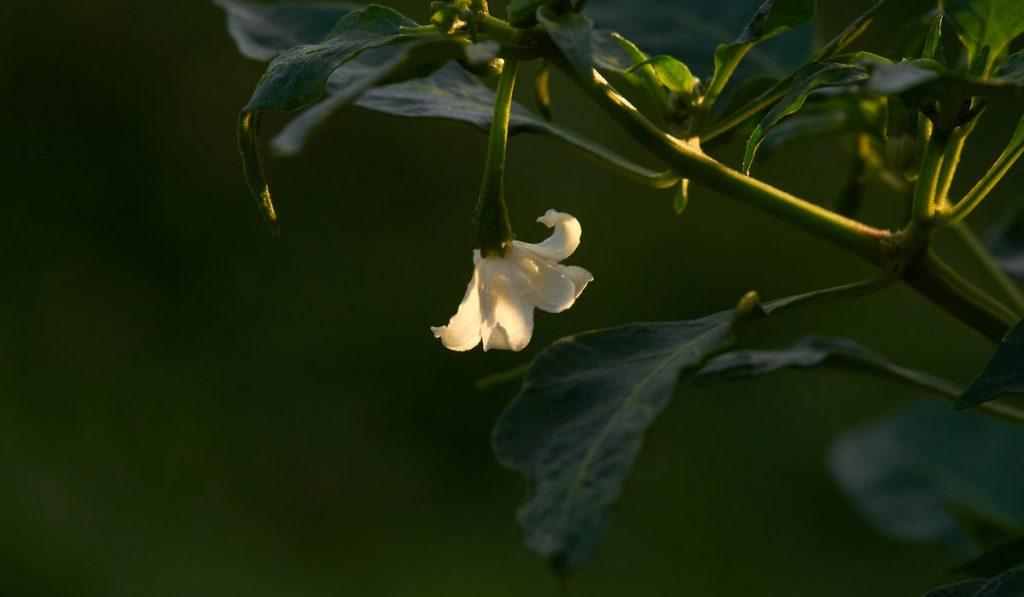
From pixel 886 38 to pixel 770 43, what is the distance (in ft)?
4.47

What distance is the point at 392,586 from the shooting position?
1924 mm

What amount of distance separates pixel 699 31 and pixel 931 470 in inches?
18.9

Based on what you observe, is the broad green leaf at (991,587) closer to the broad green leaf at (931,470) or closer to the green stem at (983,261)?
the green stem at (983,261)

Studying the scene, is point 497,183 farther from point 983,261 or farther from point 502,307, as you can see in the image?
point 983,261

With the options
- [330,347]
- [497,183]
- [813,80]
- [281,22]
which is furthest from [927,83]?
[330,347]

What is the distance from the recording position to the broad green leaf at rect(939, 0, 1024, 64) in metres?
0.44

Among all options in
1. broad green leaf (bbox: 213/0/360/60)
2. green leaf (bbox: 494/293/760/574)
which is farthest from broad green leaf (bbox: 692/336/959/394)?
broad green leaf (bbox: 213/0/360/60)

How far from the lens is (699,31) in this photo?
2.37ft

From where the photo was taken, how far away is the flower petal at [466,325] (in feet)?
1.65

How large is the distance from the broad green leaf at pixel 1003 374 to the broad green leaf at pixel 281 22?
1.35 feet

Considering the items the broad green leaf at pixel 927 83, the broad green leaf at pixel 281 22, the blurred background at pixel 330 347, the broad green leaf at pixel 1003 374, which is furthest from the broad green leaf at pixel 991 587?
the blurred background at pixel 330 347

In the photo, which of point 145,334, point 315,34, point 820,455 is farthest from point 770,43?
point 145,334

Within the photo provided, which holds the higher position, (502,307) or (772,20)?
(772,20)

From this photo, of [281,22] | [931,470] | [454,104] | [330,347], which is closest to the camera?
[454,104]
